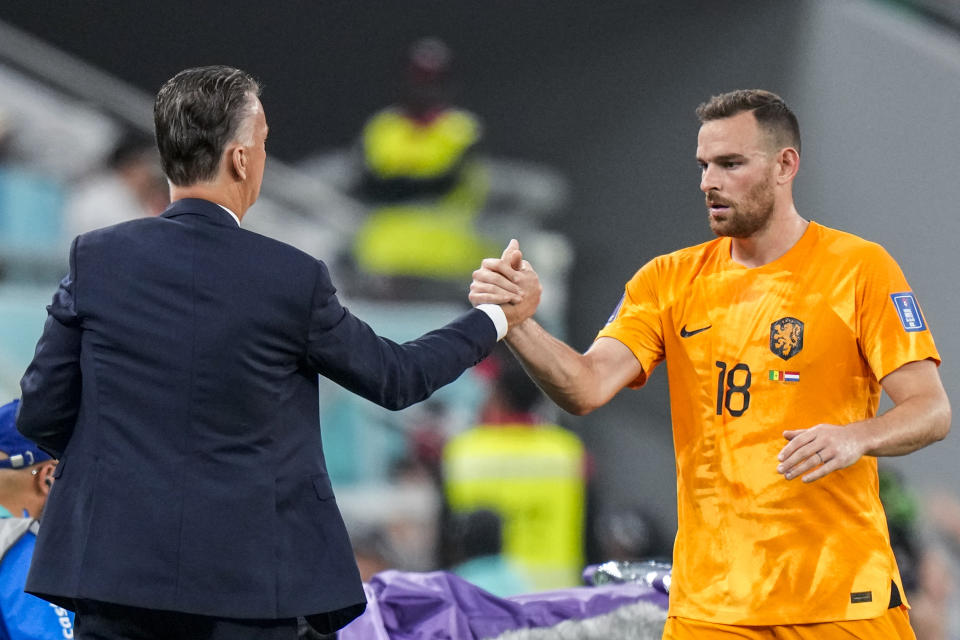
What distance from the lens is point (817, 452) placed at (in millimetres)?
2088

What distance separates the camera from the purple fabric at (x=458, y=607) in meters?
2.85

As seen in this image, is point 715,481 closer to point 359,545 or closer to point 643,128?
point 359,545

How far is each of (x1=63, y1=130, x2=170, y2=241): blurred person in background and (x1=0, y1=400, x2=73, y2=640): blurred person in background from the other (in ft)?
14.5

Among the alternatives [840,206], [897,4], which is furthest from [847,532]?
[897,4]

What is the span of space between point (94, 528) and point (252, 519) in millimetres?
219

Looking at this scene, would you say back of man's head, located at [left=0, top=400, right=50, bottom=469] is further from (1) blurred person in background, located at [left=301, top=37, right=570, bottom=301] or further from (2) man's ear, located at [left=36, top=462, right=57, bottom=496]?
(1) blurred person in background, located at [left=301, top=37, right=570, bottom=301]

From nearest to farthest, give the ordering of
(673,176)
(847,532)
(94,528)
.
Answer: (94,528)
(847,532)
(673,176)

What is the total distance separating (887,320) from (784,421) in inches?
10.5

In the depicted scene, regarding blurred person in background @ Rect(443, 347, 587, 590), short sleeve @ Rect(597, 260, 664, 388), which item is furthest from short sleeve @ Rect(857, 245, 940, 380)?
blurred person in background @ Rect(443, 347, 587, 590)

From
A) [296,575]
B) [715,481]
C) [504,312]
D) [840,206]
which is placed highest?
[840,206]

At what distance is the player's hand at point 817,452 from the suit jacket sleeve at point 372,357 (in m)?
0.56

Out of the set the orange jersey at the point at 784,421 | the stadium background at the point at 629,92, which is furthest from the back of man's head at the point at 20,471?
the stadium background at the point at 629,92

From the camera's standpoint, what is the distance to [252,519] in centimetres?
176

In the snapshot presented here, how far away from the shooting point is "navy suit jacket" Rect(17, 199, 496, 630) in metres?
1.74
